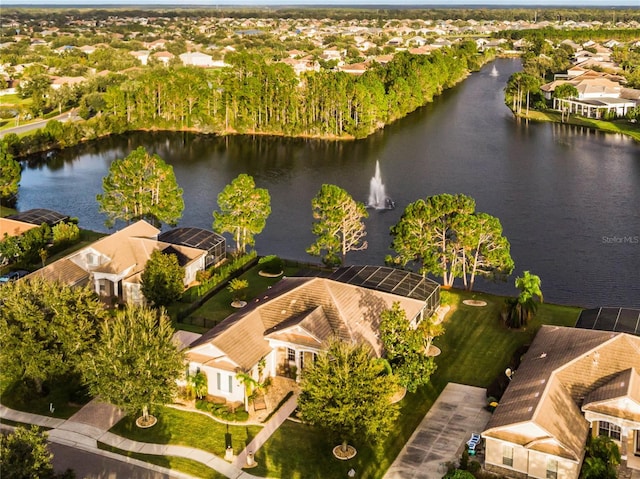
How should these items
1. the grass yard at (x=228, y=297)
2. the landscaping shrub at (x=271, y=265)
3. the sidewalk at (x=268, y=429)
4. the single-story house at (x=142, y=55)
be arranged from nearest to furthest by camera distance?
the sidewalk at (x=268, y=429) < the grass yard at (x=228, y=297) < the landscaping shrub at (x=271, y=265) < the single-story house at (x=142, y=55)

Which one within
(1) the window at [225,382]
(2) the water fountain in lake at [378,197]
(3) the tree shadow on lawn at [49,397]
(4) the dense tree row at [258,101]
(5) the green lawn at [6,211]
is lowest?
(5) the green lawn at [6,211]

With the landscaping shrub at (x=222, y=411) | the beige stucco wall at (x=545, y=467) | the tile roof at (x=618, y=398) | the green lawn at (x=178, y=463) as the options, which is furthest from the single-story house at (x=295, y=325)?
the tile roof at (x=618, y=398)

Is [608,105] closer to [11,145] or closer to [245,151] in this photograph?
[245,151]

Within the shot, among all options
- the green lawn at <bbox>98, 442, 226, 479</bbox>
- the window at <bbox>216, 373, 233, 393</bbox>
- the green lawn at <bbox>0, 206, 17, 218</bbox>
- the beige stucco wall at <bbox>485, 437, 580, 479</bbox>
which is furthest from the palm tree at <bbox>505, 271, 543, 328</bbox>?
the green lawn at <bbox>0, 206, 17, 218</bbox>

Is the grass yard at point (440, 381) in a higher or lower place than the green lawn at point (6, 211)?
higher

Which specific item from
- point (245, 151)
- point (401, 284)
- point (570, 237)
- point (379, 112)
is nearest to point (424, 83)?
point (379, 112)

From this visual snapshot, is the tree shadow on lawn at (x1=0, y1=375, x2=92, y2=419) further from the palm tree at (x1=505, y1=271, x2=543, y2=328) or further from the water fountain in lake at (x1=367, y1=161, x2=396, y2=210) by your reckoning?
the water fountain in lake at (x1=367, y1=161, x2=396, y2=210)

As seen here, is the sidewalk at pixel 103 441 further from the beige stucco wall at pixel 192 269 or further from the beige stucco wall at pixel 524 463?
the beige stucco wall at pixel 192 269
